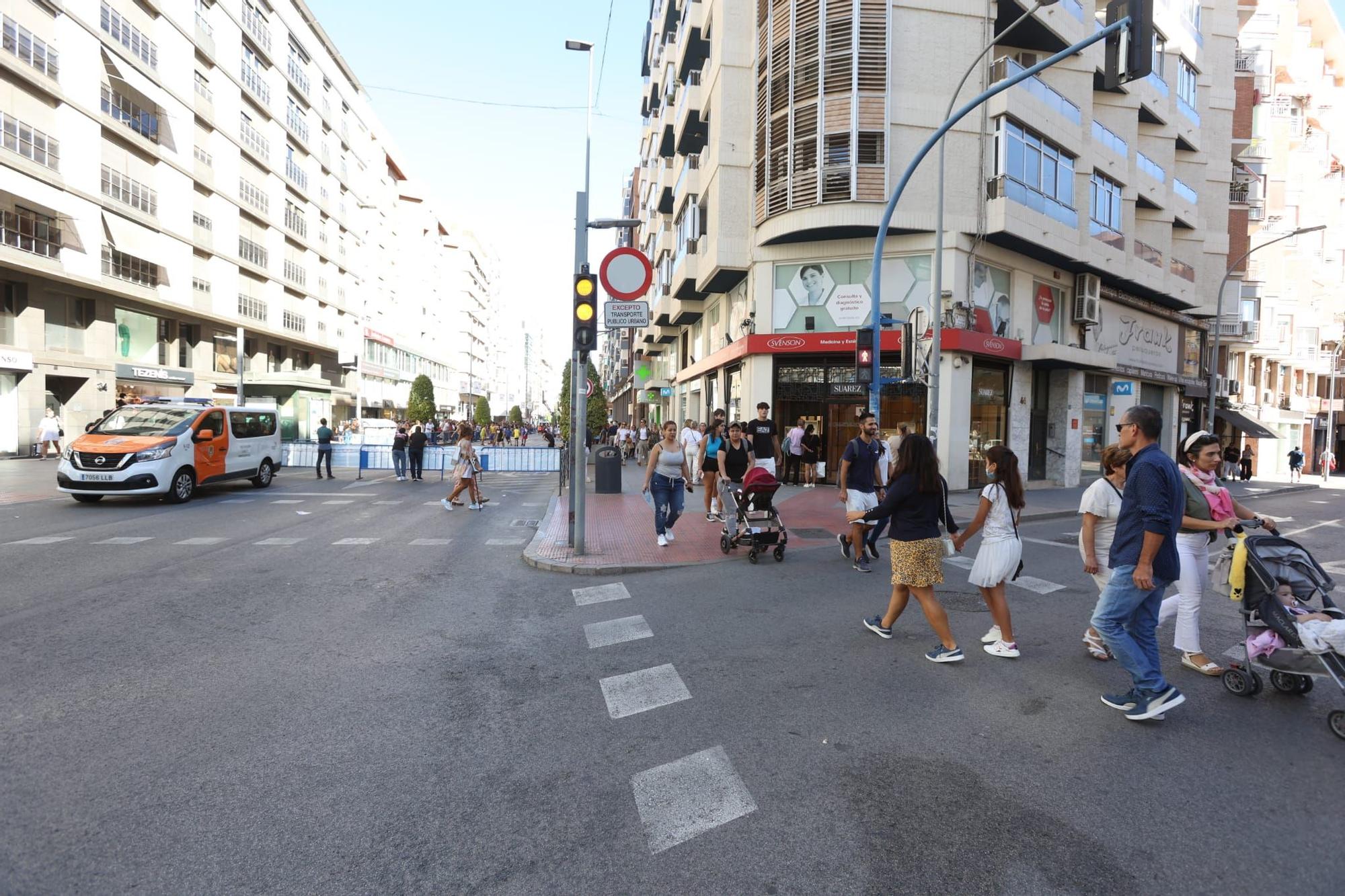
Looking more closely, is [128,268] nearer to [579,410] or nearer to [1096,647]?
[579,410]

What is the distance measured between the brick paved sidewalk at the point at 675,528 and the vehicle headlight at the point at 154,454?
23.8 feet

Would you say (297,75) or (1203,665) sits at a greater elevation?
(297,75)

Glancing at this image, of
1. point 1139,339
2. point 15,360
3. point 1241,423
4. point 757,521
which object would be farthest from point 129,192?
point 1241,423

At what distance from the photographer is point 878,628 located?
5480 millimetres

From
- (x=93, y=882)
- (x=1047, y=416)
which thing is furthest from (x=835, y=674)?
(x=1047, y=416)

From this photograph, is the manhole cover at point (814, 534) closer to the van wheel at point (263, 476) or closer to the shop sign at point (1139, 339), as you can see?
the van wheel at point (263, 476)

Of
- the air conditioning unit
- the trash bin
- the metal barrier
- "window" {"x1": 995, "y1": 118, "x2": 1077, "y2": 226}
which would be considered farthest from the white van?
the air conditioning unit

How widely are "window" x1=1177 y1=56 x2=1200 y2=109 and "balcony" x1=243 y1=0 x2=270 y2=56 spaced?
43.4m

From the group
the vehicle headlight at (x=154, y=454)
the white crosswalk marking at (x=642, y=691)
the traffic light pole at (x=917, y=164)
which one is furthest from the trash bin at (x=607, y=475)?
the white crosswalk marking at (x=642, y=691)

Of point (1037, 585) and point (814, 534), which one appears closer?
point (1037, 585)

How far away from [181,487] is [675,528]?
9964 millimetres

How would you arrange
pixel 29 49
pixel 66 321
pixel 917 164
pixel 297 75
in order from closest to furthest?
pixel 917 164 < pixel 29 49 < pixel 66 321 < pixel 297 75

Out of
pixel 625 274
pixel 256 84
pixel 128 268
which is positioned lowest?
pixel 625 274

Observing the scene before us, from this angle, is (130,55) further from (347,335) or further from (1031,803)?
(1031,803)
